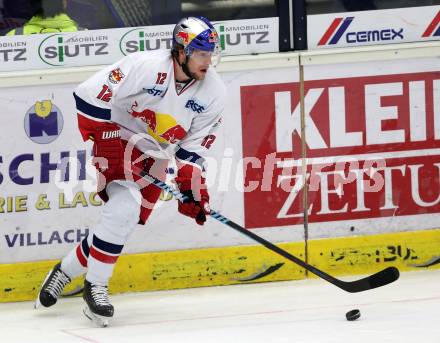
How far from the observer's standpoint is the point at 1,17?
547 cm

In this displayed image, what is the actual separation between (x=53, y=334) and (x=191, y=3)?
5.79ft

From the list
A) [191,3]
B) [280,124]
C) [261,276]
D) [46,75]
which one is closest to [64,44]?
[46,75]

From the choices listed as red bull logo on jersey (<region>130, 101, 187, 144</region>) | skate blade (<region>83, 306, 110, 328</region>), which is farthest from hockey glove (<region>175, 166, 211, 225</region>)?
skate blade (<region>83, 306, 110, 328</region>)

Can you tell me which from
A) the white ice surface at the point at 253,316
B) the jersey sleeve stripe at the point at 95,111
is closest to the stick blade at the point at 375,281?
the white ice surface at the point at 253,316

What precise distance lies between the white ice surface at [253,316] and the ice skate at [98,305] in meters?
0.04

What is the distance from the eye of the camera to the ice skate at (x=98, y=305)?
4.81m

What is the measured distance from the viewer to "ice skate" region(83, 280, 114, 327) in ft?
15.8

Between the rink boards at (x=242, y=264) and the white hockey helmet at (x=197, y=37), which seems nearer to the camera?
the white hockey helmet at (x=197, y=37)

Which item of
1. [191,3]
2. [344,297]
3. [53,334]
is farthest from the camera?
[191,3]

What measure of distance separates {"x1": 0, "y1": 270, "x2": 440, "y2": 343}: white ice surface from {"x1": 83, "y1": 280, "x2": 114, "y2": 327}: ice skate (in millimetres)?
45

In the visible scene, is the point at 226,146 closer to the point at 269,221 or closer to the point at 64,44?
the point at 269,221

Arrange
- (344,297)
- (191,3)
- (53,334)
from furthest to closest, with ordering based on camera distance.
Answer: (191,3), (344,297), (53,334)

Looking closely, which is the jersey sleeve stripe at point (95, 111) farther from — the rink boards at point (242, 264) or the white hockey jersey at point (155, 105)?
the rink boards at point (242, 264)

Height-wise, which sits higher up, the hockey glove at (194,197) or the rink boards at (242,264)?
the hockey glove at (194,197)
